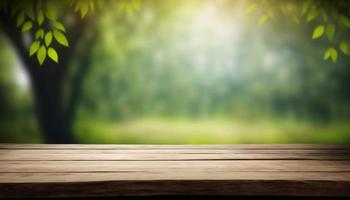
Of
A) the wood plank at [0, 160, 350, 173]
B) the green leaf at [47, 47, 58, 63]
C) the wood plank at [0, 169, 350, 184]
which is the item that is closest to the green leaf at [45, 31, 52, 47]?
the green leaf at [47, 47, 58, 63]

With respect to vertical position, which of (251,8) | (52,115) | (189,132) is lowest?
(189,132)

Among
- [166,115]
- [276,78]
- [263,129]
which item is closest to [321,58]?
[276,78]

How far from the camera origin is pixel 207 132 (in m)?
3.92

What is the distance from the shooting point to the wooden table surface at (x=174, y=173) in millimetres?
1773

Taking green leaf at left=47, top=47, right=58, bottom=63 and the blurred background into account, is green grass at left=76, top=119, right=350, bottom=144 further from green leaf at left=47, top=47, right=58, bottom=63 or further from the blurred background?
green leaf at left=47, top=47, right=58, bottom=63

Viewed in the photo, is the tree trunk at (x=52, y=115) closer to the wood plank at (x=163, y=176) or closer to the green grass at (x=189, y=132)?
the green grass at (x=189, y=132)

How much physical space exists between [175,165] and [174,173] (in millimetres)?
202

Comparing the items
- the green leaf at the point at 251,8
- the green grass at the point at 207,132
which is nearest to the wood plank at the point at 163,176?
the green grass at the point at 207,132

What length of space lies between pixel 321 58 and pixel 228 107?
100 centimetres

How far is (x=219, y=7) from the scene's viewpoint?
382cm

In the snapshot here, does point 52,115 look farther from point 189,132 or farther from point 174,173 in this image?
point 174,173

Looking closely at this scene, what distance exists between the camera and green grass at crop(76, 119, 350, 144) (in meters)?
3.88

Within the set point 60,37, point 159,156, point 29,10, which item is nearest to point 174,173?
point 159,156

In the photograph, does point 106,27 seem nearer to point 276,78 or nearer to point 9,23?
point 9,23
